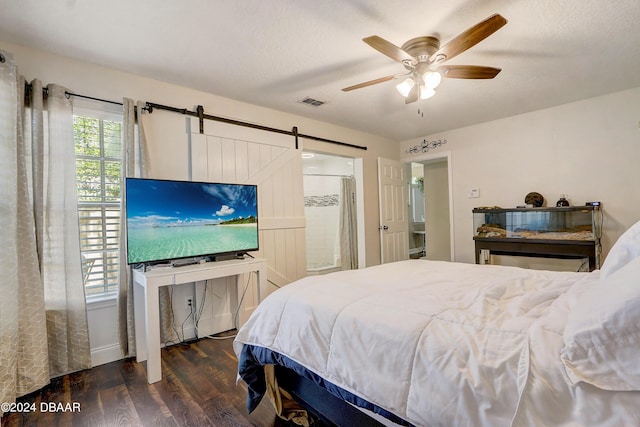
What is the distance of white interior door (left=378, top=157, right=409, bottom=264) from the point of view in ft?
15.4

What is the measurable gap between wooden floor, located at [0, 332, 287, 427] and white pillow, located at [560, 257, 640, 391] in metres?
1.46

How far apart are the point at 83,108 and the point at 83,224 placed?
3.06ft

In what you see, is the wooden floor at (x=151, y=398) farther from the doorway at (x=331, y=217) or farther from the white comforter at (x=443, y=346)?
the doorway at (x=331, y=217)

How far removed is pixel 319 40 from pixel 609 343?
2.24 m

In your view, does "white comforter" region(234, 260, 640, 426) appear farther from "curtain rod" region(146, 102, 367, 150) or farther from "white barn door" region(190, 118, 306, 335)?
"curtain rod" region(146, 102, 367, 150)

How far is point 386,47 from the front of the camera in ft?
6.07

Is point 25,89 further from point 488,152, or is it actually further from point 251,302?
point 488,152

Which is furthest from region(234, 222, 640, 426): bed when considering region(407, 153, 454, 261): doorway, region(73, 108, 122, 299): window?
region(407, 153, 454, 261): doorway

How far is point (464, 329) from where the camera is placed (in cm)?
109

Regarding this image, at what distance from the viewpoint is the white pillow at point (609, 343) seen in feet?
2.52

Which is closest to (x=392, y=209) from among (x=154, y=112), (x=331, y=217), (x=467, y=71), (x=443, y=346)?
(x=331, y=217)

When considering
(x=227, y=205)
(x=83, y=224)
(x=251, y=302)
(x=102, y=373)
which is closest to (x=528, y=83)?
(x=227, y=205)

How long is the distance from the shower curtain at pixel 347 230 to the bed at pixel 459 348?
3884 millimetres

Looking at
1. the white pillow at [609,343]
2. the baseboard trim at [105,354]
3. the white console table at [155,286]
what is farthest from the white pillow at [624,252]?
the baseboard trim at [105,354]
